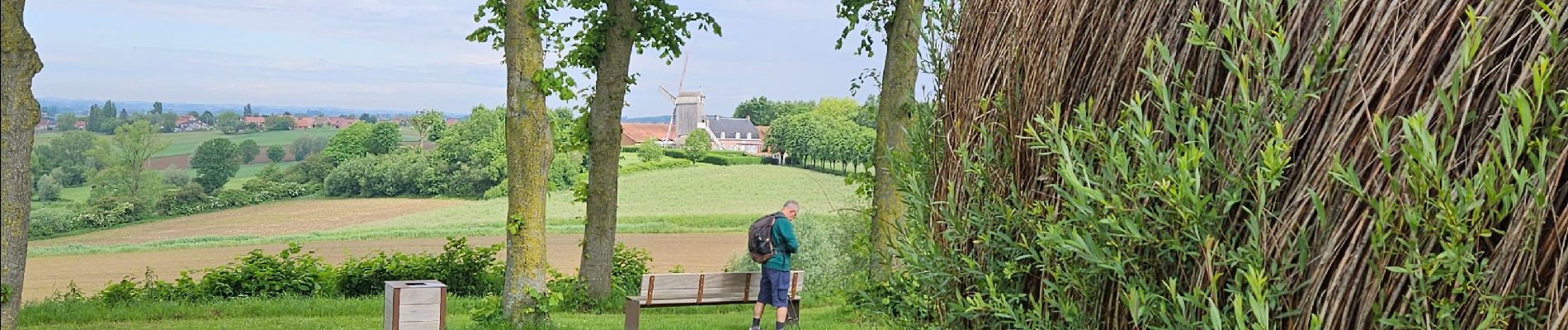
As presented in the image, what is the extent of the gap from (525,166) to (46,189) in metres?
13.1

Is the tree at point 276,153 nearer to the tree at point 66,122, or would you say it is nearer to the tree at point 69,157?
the tree at point 69,157

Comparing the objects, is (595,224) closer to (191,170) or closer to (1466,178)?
(191,170)

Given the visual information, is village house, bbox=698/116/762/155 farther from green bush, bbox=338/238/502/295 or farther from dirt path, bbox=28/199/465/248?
green bush, bbox=338/238/502/295

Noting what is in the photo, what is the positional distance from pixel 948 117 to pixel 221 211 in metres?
19.6

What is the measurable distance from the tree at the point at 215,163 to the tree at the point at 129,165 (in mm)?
774

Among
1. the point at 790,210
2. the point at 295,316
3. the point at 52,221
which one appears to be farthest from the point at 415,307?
the point at 52,221

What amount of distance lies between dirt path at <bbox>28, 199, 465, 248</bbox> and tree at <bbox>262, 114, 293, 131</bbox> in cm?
133

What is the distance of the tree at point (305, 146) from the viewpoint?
70.4ft

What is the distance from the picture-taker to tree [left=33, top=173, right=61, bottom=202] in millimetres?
19078

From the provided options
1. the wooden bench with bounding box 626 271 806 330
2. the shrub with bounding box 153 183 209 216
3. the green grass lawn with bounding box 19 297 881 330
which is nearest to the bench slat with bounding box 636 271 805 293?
the wooden bench with bounding box 626 271 806 330

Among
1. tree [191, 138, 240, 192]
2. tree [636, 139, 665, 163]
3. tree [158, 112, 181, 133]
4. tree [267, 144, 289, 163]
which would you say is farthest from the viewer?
tree [636, 139, 665, 163]

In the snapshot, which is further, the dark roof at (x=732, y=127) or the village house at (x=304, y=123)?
the dark roof at (x=732, y=127)

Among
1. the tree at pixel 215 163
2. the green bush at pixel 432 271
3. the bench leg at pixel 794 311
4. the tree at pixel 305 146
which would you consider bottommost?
the green bush at pixel 432 271

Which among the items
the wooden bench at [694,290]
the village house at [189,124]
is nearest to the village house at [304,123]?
the village house at [189,124]
